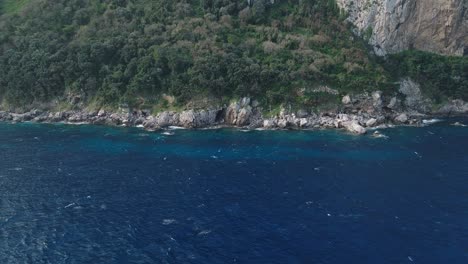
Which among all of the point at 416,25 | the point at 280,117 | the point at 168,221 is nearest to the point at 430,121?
the point at 416,25

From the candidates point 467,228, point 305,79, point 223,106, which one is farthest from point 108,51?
point 467,228

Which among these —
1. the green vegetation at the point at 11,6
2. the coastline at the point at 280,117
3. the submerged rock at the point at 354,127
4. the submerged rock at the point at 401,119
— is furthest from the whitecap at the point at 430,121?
the green vegetation at the point at 11,6

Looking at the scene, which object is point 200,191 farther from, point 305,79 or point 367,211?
point 305,79

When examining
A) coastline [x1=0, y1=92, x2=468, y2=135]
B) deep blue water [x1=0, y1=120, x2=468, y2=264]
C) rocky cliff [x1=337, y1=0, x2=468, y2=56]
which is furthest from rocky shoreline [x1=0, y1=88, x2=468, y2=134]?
rocky cliff [x1=337, y1=0, x2=468, y2=56]

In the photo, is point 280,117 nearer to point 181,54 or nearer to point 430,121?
point 181,54

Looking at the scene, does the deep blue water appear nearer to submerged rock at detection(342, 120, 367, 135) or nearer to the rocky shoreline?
submerged rock at detection(342, 120, 367, 135)

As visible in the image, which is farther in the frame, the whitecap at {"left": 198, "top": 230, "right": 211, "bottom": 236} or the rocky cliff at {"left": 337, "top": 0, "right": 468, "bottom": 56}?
the rocky cliff at {"left": 337, "top": 0, "right": 468, "bottom": 56}

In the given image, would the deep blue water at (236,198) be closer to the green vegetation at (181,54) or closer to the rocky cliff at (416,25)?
the green vegetation at (181,54)
